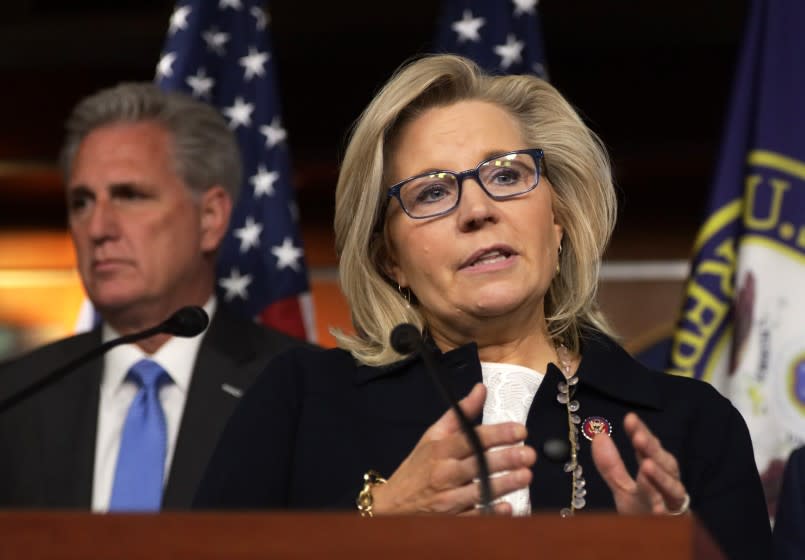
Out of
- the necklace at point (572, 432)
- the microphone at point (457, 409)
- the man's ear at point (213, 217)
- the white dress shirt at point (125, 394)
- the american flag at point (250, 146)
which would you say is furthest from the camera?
the american flag at point (250, 146)

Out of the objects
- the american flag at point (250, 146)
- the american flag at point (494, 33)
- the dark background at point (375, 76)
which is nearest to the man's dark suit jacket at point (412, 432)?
the american flag at point (250, 146)

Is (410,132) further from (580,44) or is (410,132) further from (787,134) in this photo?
(580,44)

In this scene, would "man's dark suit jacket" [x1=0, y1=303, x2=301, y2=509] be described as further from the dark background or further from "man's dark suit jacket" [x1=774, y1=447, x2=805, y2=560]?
the dark background

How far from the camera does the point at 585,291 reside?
2.28m

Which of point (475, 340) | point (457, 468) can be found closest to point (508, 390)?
point (475, 340)

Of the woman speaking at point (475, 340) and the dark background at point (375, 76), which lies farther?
the dark background at point (375, 76)

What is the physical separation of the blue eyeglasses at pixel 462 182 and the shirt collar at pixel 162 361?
102 cm

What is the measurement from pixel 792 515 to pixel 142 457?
4.43ft

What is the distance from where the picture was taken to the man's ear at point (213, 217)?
3.34 metres

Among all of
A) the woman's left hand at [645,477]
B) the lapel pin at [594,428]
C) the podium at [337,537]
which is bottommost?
the lapel pin at [594,428]

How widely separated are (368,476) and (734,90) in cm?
182

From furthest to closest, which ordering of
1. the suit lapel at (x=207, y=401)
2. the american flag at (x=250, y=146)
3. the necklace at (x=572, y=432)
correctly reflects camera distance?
the american flag at (x=250, y=146), the suit lapel at (x=207, y=401), the necklace at (x=572, y=432)

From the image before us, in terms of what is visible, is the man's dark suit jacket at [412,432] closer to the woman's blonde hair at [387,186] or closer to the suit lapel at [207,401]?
the woman's blonde hair at [387,186]

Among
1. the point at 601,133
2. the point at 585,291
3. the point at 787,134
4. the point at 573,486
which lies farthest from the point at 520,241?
the point at 601,133
